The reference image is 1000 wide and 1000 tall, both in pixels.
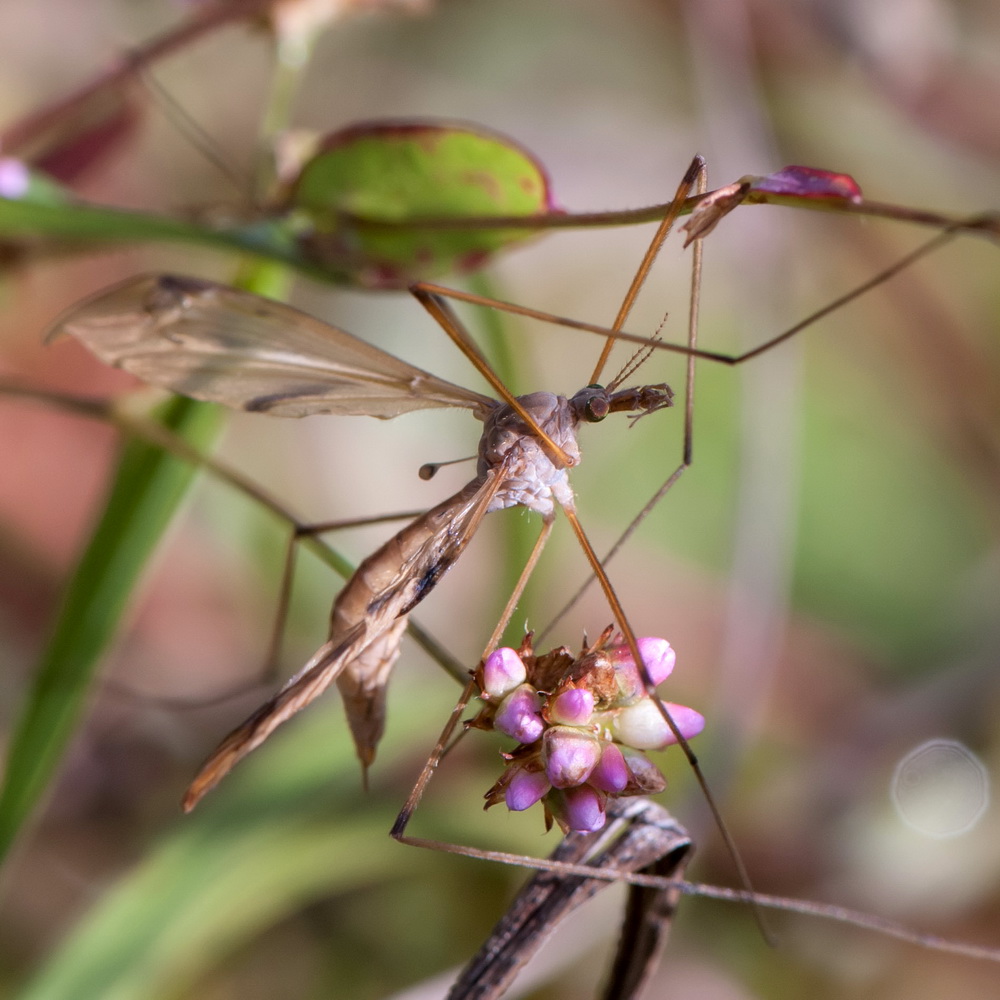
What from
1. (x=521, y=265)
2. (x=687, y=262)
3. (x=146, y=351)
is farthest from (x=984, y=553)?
(x=146, y=351)

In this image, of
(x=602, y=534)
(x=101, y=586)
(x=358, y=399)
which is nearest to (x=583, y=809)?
(x=358, y=399)

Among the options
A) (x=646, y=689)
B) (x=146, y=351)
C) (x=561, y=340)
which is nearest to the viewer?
(x=646, y=689)

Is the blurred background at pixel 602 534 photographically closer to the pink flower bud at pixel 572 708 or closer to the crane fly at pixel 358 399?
the crane fly at pixel 358 399

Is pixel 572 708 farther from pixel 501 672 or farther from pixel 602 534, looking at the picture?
pixel 602 534

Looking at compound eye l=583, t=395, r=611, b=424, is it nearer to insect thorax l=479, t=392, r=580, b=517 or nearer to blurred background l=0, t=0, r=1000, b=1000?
insect thorax l=479, t=392, r=580, b=517

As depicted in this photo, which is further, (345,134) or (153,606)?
(153,606)

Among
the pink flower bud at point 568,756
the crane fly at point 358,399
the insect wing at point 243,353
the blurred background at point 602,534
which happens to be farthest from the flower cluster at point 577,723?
the blurred background at point 602,534

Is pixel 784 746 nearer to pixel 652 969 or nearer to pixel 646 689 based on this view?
pixel 652 969
